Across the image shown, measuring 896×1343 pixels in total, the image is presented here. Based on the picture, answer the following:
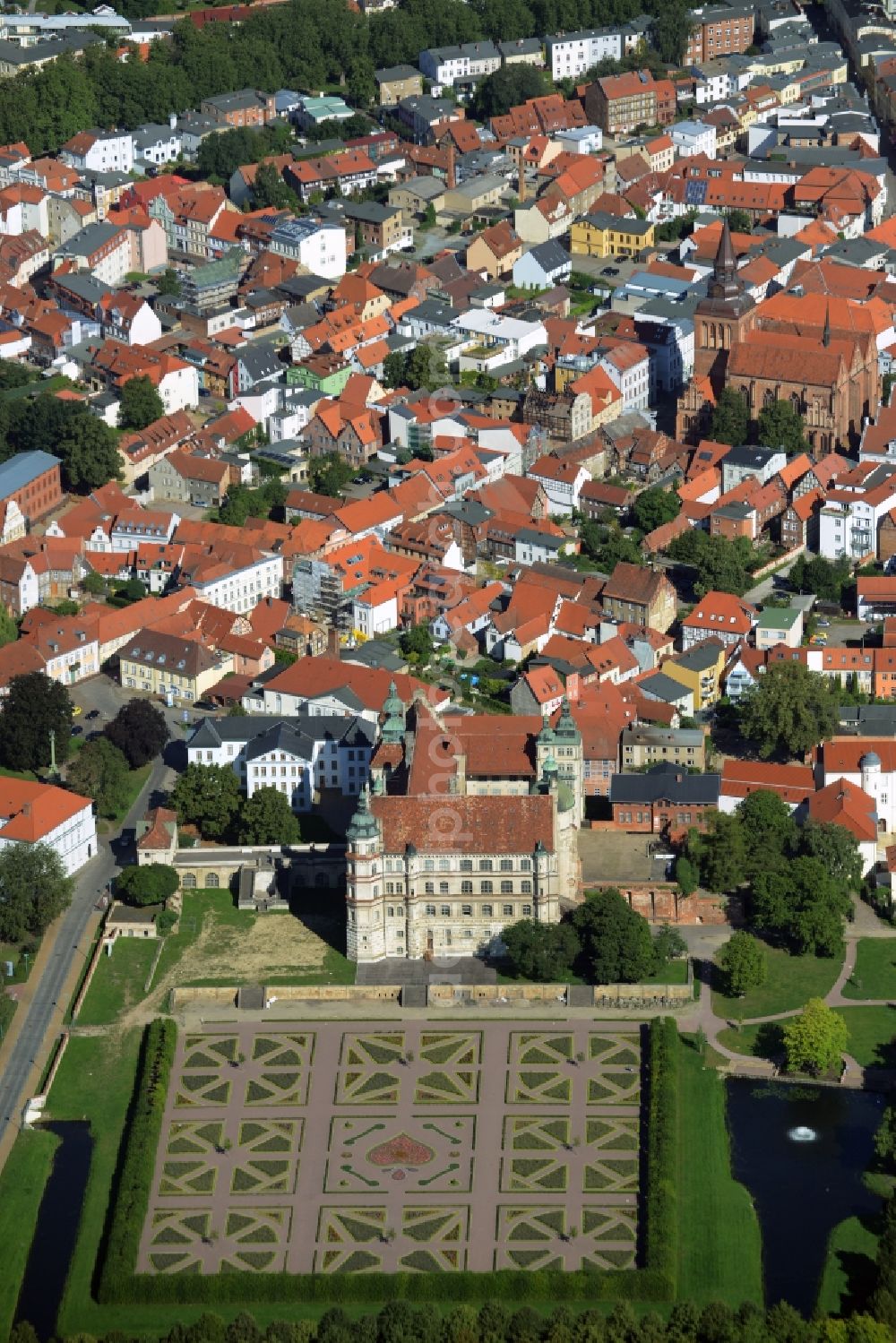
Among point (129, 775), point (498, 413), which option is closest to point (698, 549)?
point (498, 413)

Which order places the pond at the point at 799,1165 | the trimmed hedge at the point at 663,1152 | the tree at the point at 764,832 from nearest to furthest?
the trimmed hedge at the point at 663,1152 < the pond at the point at 799,1165 < the tree at the point at 764,832

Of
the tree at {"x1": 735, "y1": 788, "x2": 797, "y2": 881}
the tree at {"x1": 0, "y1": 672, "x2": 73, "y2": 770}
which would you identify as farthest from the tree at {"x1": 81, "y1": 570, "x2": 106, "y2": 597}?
the tree at {"x1": 735, "y1": 788, "x2": 797, "y2": 881}

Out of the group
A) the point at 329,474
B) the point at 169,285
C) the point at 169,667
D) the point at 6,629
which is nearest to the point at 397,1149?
the point at 169,667

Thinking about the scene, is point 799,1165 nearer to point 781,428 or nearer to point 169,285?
point 781,428

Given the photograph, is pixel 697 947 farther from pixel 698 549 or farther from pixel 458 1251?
pixel 698 549

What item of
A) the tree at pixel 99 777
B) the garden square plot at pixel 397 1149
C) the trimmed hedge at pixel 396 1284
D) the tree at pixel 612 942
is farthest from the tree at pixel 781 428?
the trimmed hedge at pixel 396 1284

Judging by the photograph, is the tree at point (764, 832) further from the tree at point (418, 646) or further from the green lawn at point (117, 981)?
the green lawn at point (117, 981)

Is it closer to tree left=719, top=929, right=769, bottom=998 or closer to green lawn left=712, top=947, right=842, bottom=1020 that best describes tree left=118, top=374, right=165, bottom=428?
green lawn left=712, top=947, right=842, bottom=1020
